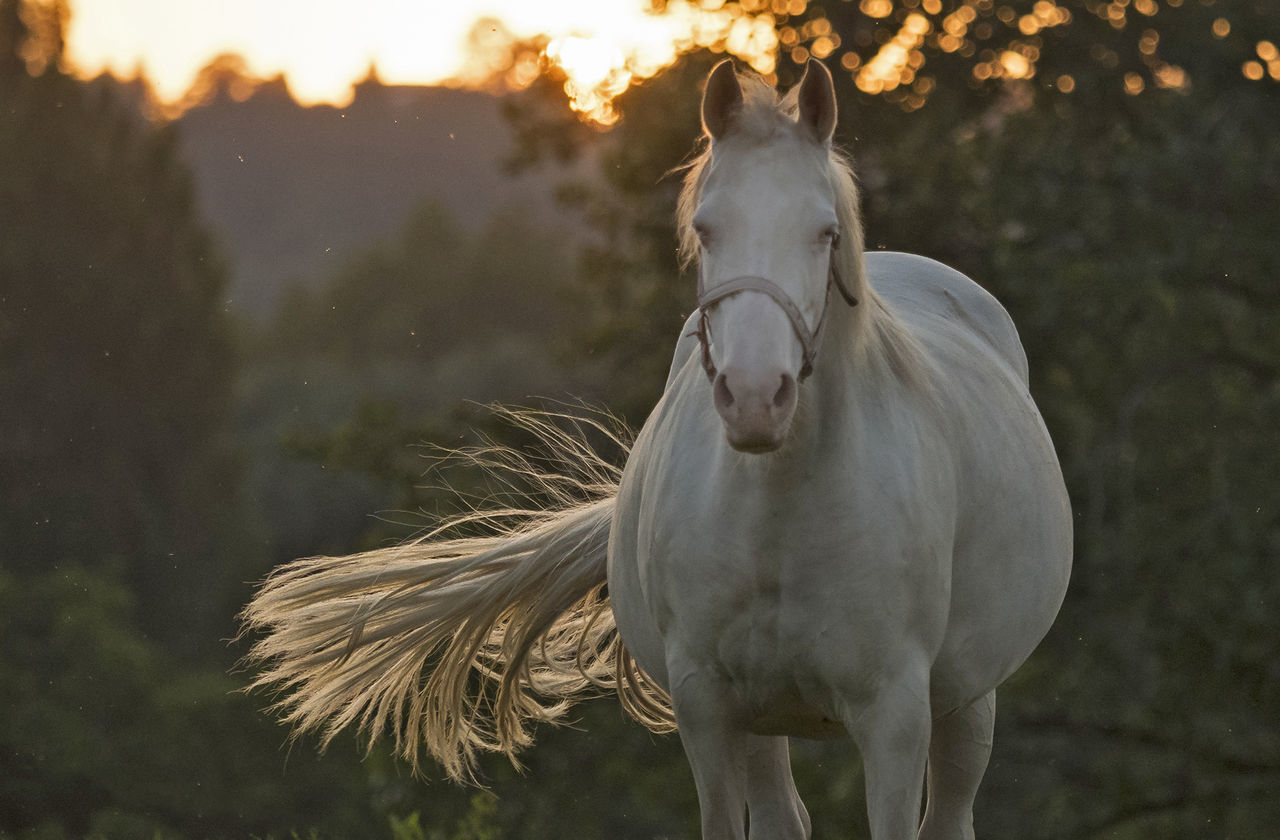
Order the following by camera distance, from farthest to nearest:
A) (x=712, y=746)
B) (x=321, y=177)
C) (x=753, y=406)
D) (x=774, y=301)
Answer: (x=321, y=177) < (x=712, y=746) < (x=774, y=301) < (x=753, y=406)

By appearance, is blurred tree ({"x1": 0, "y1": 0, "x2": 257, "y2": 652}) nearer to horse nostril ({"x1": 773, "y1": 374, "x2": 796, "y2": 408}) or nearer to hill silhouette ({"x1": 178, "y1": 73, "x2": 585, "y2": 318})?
hill silhouette ({"x1": 178, "y1": 73, "x2": 585, "y2": 318})

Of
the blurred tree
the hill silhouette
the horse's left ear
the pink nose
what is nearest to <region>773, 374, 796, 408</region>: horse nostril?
the pink nose

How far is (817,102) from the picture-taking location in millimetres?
2877

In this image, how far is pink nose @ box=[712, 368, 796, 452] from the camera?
8.26 ft

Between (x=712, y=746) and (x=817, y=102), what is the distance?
4.13ft

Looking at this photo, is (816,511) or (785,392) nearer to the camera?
(785,392)

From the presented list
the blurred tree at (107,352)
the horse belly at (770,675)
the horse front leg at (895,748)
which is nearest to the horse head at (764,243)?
the horse belly at (770,675)

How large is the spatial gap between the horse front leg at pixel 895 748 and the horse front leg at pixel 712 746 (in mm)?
273

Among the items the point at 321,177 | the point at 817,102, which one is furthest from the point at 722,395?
the point at 321,177

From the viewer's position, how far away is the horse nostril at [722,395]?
2557 millimetres

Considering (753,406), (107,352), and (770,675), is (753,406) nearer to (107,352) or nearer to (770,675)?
(770,675)

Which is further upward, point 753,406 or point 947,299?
point 753,406

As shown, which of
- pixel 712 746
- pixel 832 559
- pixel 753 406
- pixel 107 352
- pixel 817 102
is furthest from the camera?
pixel 107 352

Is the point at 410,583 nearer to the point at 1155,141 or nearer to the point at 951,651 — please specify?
the point at 951,651
